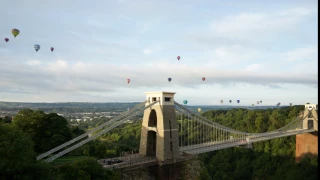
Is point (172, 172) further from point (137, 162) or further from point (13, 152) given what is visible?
point (13, 152)

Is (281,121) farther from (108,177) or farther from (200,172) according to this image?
(108,177)

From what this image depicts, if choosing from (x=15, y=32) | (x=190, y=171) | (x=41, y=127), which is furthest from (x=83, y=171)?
(x=15, y=32)

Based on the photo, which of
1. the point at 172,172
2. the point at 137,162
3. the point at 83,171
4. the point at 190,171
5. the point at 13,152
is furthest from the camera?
the point at 190,171

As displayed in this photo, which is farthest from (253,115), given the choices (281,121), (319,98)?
(319,98)

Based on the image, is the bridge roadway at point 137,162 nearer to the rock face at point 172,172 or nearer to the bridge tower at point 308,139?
the rock face at point 172,172

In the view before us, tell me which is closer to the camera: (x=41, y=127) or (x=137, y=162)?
(x=137, y=162)
